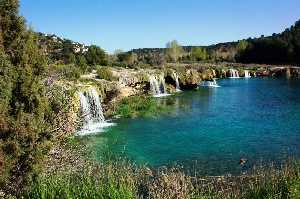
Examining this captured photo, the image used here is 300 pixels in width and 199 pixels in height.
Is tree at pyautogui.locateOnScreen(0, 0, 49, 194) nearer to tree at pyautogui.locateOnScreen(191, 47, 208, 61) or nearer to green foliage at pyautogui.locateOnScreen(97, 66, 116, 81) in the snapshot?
green foliage at pyautogui.locateOnScreen(97, 66, 116, 81)

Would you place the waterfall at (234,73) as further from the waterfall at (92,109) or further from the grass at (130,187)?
the grass at (130,187)

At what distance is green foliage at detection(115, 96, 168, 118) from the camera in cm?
4122

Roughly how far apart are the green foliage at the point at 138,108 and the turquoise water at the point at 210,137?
148 cm

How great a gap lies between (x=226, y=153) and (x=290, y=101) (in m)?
28.8

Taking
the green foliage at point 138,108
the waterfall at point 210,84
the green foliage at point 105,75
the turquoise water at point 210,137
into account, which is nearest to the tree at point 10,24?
the turquoise water at point 210,137

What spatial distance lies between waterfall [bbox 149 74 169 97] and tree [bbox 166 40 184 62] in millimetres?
80627

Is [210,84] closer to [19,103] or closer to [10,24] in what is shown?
[10,24]

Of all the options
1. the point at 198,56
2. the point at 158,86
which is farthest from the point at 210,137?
the point at 198,56

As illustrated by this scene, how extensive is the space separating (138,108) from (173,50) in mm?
103415

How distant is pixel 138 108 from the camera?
43969mm

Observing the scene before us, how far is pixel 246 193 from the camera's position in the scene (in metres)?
12.5

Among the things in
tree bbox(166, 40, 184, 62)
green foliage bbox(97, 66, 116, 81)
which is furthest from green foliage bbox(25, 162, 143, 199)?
tree bbox(166, 40, 184, 62)

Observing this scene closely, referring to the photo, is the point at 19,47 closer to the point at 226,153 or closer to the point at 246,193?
the point at 246,193

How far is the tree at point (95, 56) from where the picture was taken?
67375 mm
